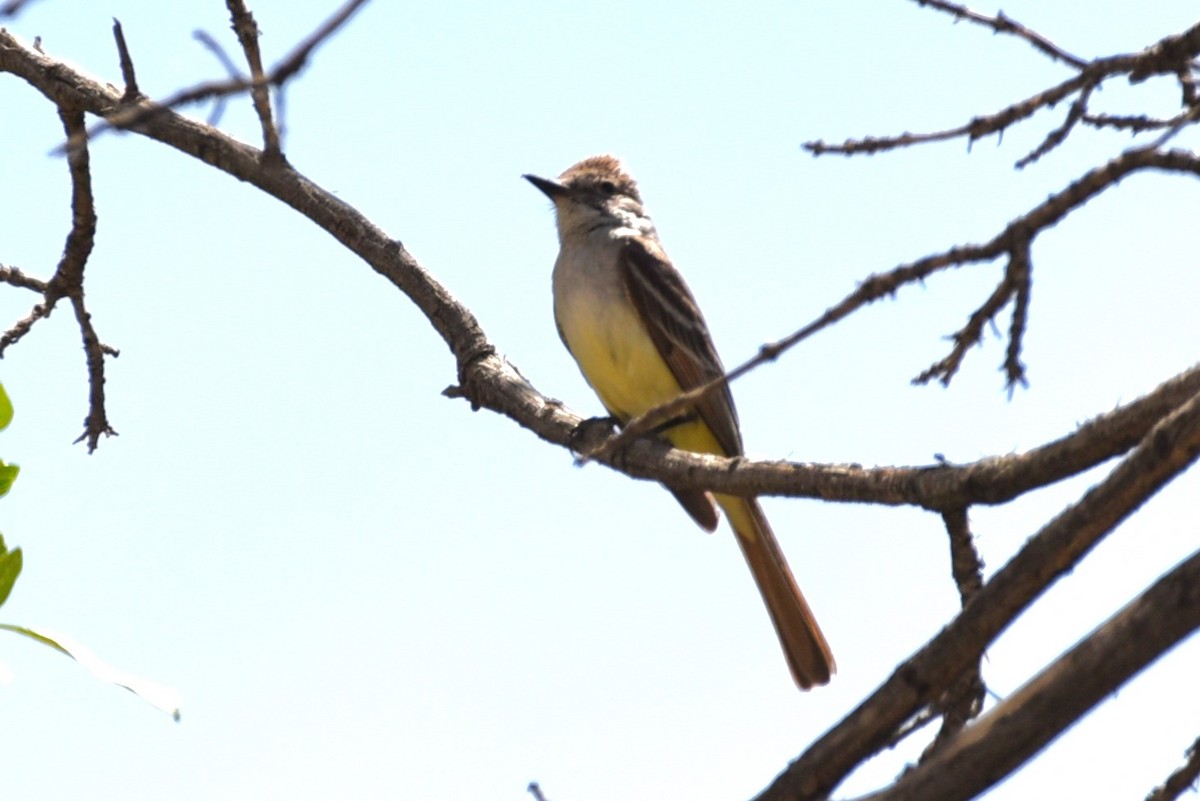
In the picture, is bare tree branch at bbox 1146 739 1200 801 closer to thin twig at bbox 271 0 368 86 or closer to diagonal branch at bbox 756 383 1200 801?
diagonal branch at bbox 756 383 1200 801

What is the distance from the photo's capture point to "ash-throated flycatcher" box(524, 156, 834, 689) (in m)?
6.91

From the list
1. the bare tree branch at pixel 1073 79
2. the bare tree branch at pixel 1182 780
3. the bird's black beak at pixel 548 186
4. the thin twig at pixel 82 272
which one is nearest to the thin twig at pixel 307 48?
the bare tree branch at pixel 1073 79

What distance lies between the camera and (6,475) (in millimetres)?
3289

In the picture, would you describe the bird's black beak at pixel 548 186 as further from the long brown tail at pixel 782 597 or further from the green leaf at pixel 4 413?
the green leaf at pixel 4 413

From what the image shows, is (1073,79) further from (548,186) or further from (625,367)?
(548,186)

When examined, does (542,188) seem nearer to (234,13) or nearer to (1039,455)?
(234,13)

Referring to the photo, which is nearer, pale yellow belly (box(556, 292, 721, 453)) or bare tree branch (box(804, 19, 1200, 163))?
bare tree branch (box(804, 19, 1200, 163))

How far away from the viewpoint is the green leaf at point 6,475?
3.29 metres

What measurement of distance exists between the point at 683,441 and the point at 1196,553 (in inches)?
209

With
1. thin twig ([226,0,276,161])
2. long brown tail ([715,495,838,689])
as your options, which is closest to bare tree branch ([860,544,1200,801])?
thin twig ([226,0,276,161])

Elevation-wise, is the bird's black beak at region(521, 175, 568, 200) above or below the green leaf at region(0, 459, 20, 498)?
above

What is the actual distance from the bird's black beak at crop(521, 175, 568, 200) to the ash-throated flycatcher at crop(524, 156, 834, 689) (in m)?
0.35

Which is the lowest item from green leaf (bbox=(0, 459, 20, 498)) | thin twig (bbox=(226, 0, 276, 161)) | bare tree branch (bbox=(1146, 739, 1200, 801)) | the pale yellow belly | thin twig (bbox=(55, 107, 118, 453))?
bare tree branch (bbox=(1146, 739, 1200, 801))

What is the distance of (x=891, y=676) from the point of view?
2.79 m
